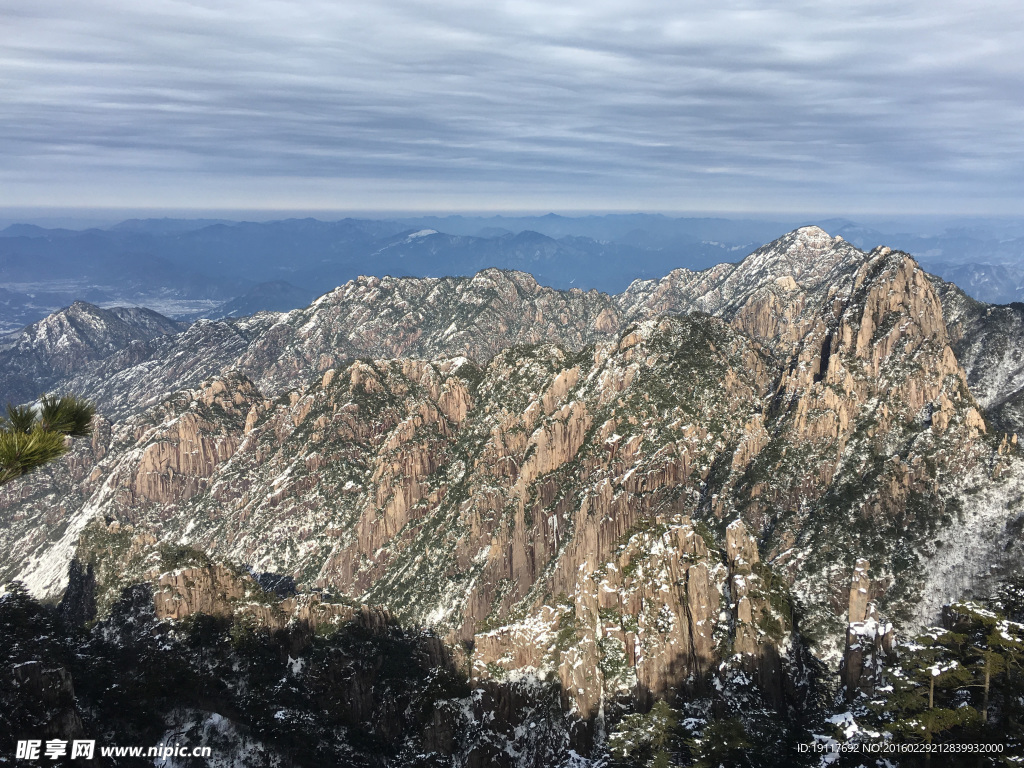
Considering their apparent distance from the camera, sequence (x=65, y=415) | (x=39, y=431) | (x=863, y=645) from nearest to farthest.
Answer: (x=39, y=431), (x=65, y=415), (x=863, y=645)

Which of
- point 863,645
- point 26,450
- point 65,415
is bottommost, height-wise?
point 863,645

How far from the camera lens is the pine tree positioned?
2305 cm

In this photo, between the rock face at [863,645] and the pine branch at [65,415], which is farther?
the rock face at [863,645]

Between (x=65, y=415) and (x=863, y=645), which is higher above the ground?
(x=65, y=415)

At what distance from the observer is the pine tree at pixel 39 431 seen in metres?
23.0

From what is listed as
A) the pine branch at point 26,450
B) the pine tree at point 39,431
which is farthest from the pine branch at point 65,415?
the pine branch at point 26,450

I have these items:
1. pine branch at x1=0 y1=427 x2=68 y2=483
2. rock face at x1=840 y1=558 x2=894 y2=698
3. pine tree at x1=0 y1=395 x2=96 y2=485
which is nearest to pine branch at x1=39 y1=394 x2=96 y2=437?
pine tree at x1=0 y1=395 x2=96 y2=485

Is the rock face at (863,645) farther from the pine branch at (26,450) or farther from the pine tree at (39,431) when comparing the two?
the pine branch at (26,450)

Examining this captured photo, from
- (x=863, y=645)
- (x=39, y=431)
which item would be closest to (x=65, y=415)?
(x=39, y=431)

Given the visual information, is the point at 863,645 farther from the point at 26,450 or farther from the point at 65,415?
the point at 26,450

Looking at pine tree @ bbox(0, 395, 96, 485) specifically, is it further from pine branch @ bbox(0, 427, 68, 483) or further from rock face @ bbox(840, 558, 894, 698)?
rock face @ bbox(840, 558, 894, 698)

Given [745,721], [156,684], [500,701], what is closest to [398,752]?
[500,701]

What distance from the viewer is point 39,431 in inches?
941

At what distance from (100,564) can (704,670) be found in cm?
15270
